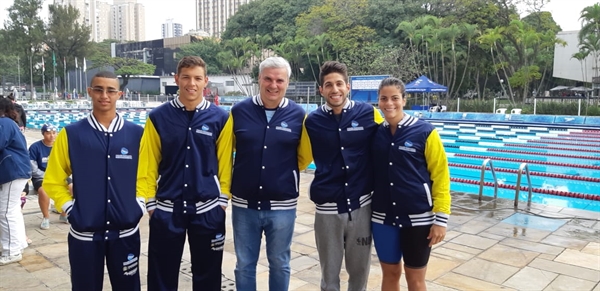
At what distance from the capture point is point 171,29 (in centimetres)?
16238

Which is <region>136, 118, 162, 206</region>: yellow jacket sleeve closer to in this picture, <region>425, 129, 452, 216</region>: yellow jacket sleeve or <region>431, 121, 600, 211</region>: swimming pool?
<region>425, 129, 452, 216</region>: yellow jacket sleeve

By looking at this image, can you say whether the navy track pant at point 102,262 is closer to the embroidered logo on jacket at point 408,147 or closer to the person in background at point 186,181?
the person in background at point 186,181

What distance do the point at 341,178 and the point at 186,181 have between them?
3.11 ft

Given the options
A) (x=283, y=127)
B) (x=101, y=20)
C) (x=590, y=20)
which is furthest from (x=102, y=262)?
(x=101, y=20)

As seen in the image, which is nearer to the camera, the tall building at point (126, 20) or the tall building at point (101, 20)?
the tall building at point (101, 20)

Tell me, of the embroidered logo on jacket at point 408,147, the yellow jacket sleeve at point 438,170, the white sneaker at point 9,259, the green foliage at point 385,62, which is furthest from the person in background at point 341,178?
the green foliage at point 385,62

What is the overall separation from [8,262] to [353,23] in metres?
37.0

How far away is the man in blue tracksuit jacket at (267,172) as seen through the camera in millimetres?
2797

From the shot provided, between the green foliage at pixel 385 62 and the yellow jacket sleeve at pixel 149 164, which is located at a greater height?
the green foliage at pixel 385 62

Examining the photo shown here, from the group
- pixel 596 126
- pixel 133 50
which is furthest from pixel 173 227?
pixel 133 50

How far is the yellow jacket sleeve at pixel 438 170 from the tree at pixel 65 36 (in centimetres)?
5617

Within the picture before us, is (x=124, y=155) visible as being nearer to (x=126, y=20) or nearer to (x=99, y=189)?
(x=99, y=189)

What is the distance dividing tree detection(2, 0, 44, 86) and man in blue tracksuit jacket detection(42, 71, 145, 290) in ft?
180

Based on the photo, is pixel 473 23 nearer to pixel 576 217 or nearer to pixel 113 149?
pixel 576 217
